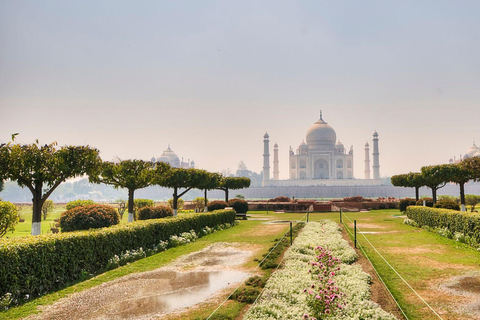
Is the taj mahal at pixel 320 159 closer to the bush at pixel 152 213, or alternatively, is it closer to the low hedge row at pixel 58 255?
the bush at pixel 152 213

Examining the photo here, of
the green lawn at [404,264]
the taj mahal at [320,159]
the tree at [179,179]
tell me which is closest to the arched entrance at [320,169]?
the taj mahal at [320,159]

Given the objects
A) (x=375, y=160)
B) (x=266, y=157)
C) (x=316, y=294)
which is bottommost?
(x=316, y=294)

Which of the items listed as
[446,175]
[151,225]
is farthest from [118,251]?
[446,175]

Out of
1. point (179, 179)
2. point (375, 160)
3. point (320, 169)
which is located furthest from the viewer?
point (320, 169)

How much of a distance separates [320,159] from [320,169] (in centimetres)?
334

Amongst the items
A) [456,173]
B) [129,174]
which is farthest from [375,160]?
[129,174]

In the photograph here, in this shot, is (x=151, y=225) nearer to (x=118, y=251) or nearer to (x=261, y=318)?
(x=118, y=251)

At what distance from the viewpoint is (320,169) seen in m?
124

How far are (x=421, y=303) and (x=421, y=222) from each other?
1574cm

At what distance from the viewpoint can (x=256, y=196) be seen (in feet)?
353

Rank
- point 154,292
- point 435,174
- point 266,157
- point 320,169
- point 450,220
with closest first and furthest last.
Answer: point 154,292
point 450,220
point 435,174
point 266,157
point 320,169

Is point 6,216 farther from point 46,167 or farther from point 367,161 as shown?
point 367,161

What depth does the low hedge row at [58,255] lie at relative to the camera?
884cm

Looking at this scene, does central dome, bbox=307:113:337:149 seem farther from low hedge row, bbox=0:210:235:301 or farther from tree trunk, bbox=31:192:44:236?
tree trunk, bbox=31:192:44:236
